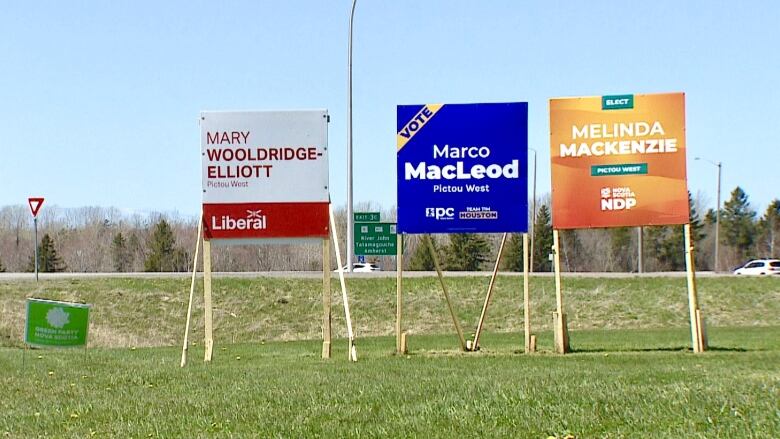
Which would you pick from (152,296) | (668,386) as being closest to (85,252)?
(152,296)

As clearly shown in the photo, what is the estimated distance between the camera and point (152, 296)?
3888 centimetres

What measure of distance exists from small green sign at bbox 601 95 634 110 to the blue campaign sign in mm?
1524

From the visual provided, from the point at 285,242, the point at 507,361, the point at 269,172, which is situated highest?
the point at 269,172

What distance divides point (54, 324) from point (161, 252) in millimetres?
67273

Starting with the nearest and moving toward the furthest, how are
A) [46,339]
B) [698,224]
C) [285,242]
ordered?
[46,339]
[285,242]
[698,224]

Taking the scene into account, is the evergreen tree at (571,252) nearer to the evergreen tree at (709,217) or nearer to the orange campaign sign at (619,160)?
the evergreen tree at (709,217)

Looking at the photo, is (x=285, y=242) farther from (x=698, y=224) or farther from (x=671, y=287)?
(x=698, y=224)

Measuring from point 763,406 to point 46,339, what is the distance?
12.2 metres

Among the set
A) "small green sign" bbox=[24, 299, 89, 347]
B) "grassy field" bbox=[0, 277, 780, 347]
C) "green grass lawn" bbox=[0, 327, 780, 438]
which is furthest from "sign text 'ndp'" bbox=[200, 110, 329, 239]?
"grassy field" bbox=[0, 277, 780, 347]

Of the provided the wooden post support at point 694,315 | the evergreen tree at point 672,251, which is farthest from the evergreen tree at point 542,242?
the wooden post support at point 694,315

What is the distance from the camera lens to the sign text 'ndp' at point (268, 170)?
57.1 feet

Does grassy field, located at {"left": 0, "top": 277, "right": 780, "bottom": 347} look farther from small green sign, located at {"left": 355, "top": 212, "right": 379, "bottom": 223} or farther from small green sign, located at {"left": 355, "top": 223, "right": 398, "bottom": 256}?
small green sign, located at {"left": 355, "top": 212, "right": 379, "bottom": 223}

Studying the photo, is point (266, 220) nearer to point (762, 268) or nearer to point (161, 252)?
point (762, 268)

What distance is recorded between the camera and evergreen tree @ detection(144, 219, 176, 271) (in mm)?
82000
